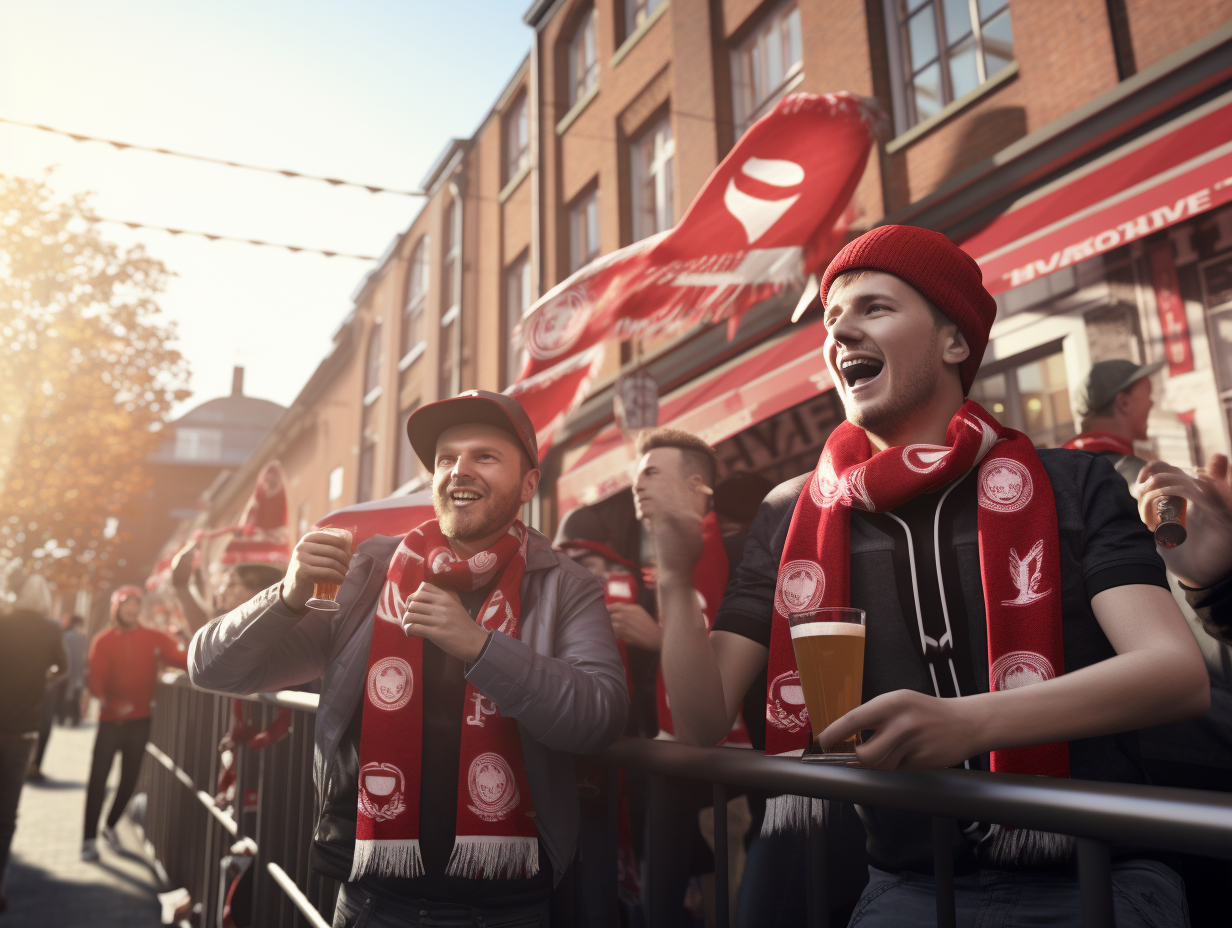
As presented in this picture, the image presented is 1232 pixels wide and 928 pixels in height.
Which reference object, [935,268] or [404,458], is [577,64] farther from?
[935,268]

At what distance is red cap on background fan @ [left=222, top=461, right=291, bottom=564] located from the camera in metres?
7.47

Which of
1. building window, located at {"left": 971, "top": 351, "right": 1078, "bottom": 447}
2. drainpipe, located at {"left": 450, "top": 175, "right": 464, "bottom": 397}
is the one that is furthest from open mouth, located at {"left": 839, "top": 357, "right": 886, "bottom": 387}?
drainpipe, located at {"left": 450, "top": 175, "right": 464, "bottom": 397}

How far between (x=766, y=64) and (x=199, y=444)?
2259 inches

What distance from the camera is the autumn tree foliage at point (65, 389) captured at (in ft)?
53.9

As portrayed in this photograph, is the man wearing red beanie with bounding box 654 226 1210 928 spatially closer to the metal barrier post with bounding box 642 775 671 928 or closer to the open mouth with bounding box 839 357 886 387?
the open mouth with bounding box 839 357 886 387

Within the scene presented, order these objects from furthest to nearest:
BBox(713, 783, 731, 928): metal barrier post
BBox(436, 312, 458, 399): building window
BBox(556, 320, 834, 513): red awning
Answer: BBox(436, 312, 458, 399): building window → BBox(556, 320, 834, 513): red awning → BBox(713, 783, 731, 928): metal barrier post

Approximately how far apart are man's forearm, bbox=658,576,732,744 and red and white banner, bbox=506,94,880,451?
424 cm

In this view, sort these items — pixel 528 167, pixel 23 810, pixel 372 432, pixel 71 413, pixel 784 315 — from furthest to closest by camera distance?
pixel 372 432 < pixel 71 413 < pixel 528 167 < pixel 23 810 < pixel 784 315

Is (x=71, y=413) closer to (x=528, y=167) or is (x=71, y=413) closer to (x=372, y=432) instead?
(x=372, y=432)

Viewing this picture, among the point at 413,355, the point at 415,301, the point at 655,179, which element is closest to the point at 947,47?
the point at 655,179

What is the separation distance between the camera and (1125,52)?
504 cm

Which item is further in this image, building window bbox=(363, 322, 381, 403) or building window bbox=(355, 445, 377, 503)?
building window bbox=(363, 322, 381, 403)

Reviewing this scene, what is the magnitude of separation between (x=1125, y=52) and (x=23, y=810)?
11.3 m

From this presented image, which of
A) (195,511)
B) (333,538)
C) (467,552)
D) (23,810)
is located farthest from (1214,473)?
(195,511)
